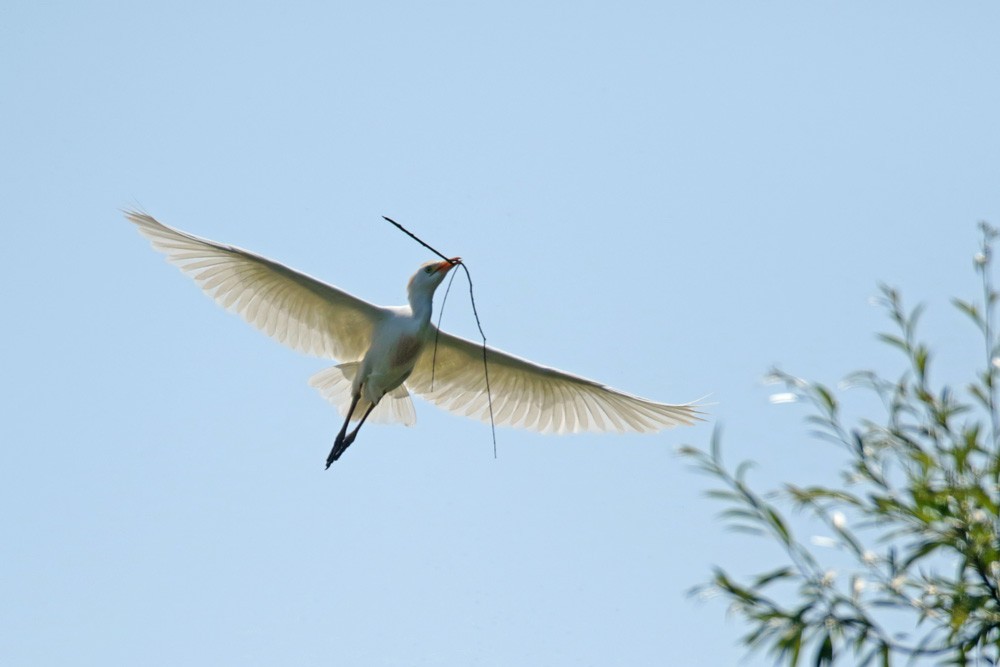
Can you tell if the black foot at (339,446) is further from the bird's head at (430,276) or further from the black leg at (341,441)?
the bird's head at (430,276)

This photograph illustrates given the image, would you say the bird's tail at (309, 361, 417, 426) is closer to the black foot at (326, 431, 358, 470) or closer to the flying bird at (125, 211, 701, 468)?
the flying bird at (125, 211, 701, 468)

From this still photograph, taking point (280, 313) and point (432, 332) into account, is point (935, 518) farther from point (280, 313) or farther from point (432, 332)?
point (280, 313)

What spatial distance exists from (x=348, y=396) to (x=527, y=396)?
1292mm

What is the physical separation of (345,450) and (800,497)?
4468 millimetres

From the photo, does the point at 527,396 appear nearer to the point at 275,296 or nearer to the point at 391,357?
the point at 391,357

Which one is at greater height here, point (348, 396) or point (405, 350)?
point (405, 350)

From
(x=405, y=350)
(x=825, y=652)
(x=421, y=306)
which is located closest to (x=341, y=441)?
(x=405, y=350)

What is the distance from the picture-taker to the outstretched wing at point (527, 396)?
8688mm

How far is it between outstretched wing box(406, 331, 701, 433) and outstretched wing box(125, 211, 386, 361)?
1.80 ft

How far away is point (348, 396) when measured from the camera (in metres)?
8.66

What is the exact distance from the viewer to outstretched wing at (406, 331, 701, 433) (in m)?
8.69

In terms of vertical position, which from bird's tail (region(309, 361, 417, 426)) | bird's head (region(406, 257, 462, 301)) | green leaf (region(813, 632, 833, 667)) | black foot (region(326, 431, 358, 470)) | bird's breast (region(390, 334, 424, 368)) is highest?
bird's head (region(406, 257, 462, 301))

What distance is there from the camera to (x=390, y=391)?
28.0 ft

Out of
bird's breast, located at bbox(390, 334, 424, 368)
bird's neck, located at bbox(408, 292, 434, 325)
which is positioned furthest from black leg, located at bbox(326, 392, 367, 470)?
bird's neck, located at bbox(408, 292, 434, 325)
